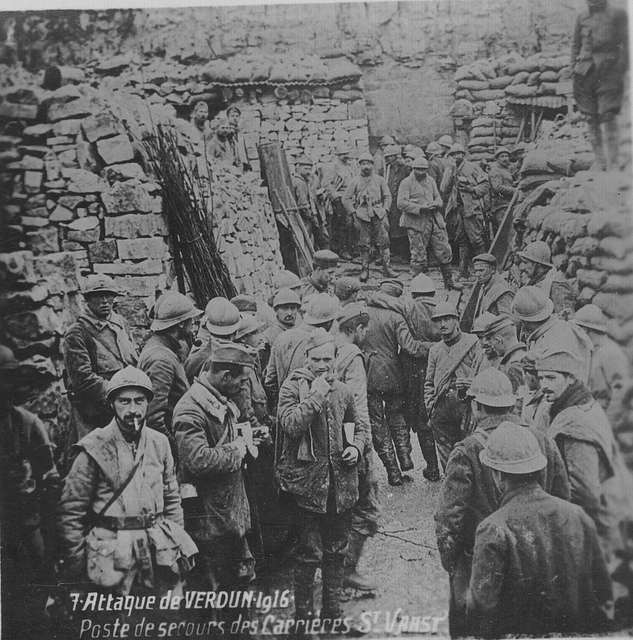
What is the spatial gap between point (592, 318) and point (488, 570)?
1972 mm

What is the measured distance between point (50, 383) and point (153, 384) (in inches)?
32.6

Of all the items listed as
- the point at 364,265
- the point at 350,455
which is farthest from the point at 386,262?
the point at 350,455

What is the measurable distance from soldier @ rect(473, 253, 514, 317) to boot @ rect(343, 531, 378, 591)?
1.88 meters

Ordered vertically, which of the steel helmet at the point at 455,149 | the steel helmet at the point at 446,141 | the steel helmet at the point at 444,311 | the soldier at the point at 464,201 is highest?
the steel helmet at the point at 446,141

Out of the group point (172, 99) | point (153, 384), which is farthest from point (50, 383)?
point (172, 99)

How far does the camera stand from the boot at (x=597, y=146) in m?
5.67

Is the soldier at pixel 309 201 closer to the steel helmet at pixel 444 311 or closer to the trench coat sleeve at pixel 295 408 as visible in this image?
the steel helmet at pixel 444 311

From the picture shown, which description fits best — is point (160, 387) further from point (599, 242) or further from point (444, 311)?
point (599, 242)

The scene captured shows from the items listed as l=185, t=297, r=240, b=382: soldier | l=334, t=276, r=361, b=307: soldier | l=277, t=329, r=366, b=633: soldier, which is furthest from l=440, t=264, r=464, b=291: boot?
l=185, t=297, r=240, b=382: soldier

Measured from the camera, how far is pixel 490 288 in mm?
5727

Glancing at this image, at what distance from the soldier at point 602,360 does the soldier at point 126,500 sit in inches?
122

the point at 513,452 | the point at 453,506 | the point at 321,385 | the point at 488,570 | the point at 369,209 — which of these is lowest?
the point at 488,570

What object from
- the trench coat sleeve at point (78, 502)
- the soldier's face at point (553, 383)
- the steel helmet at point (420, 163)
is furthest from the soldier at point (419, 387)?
the trench coat sleeve at point (78, 502)

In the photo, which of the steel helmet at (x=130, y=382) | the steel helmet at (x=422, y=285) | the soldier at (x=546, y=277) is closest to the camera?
the steel helmet at (x=130, y=382)
